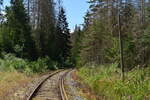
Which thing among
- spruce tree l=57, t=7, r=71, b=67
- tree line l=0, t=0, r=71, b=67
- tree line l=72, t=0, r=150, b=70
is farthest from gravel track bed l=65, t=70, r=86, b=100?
spruce tree l=57, t=7, r=71, b=67

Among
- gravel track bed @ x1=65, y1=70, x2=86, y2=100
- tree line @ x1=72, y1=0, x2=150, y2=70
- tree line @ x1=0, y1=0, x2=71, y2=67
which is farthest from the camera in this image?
tree line @ x1=0, y1=0, x2=71, y2=67

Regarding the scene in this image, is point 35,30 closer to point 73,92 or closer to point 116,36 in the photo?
point 116,36

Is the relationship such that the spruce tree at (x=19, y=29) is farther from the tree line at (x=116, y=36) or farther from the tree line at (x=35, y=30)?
the tree line at (x=116, y=36)

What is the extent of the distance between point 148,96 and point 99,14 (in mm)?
42230

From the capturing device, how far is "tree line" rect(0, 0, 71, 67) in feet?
162

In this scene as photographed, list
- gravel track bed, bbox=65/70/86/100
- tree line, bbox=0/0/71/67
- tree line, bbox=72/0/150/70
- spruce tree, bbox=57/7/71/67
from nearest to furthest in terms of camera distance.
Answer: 1. gravel track bed, bbox=65/70/86/100
2. tree line, bbox=72/0/150/70
3. tree line, bbox=0/0/71/67
4. spruce tree, bbox=57/7/71/67

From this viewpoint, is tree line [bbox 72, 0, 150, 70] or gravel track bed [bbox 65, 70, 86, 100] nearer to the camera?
gravel track bed [bbox 65, 70, 86, 100]

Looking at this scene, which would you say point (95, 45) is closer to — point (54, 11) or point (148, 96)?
point (54, 11)

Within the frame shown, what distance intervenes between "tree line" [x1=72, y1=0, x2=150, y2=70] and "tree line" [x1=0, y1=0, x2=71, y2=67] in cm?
926

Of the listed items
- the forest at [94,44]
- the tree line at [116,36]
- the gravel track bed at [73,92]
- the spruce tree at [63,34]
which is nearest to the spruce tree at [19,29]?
the forest at [94,44]

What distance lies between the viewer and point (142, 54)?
35.2m

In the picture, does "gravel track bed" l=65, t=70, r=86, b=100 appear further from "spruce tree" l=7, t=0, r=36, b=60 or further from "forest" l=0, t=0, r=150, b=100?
"spruce tree" l=7, t=0, r=36, b=60

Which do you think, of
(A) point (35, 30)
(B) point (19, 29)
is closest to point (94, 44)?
(B) point (19, 29)

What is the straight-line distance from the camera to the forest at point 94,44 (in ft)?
54.4
